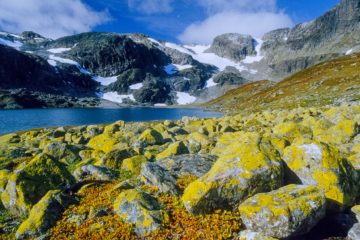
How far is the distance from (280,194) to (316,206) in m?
1.28

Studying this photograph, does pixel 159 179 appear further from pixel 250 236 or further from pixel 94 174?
pixel 250 236

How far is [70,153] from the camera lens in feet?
78.2

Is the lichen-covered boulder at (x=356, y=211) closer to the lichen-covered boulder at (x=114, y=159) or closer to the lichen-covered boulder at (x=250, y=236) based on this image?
the lichen-covered boulder at (x=250, y=236)

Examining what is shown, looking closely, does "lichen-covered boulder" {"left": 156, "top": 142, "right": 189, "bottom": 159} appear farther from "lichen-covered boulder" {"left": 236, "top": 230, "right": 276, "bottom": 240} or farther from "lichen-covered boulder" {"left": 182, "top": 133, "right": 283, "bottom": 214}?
"lichen-covered boulder" {"left": 236, "top": 230, "right": 276, "bottom": 240}

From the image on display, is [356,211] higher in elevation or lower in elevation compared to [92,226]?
higher

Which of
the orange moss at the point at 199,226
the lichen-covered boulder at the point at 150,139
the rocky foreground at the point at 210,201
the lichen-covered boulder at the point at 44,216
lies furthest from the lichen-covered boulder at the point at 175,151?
the orange moss at the point at 199,226

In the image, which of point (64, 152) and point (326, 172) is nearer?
point (326, 172)

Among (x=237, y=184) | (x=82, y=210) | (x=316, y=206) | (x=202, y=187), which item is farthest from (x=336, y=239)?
(x=82, y=210)

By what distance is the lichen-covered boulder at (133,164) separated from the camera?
58.6 ft

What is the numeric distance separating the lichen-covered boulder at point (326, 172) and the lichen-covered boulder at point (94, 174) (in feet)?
32.7

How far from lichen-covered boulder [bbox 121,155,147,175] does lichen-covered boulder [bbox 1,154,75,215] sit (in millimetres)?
3391

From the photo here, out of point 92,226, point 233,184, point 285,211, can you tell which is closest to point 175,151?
point 233,184

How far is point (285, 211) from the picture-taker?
998cm

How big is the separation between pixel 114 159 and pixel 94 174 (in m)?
2.43
